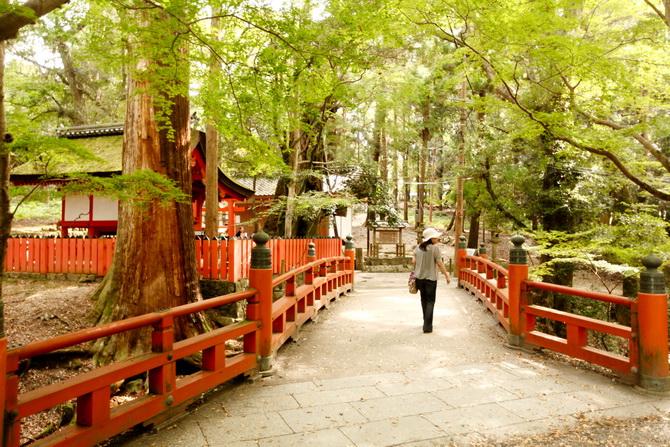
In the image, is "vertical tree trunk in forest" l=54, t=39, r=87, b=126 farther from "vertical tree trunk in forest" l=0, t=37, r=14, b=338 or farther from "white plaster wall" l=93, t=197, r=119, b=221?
"vertical tree trunk in forest" l=0, t=37, r=14, b=338

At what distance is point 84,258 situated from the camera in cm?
1108

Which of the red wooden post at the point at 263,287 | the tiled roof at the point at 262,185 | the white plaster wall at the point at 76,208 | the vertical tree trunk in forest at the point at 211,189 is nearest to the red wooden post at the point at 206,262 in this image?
the vertical tree trunk in forest at the point at 211,189

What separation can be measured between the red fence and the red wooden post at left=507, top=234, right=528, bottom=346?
5.56 meters

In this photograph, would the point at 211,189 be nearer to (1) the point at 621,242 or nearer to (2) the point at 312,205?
(2) the point at 312,205

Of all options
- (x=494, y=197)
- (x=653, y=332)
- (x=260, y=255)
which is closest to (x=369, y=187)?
(x=494, y=197)

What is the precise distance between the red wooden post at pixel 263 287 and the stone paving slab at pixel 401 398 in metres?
0.28

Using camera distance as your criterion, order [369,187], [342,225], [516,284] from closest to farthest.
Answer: [516,284] < [369,187] < [342,225]

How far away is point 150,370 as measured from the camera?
3.41 metres

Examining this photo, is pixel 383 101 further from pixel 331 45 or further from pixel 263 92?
pixel 263 92

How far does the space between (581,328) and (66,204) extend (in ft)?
46.1

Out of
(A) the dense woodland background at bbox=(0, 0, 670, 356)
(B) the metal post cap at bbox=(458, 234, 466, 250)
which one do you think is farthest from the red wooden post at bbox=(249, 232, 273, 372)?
(B) the metal post cap at bbox=(458, 234, 466, 250)

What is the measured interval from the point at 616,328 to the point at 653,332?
42cm

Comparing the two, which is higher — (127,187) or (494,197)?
(494,197)

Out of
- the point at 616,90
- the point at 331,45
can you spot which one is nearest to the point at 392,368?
the point at 331,45
